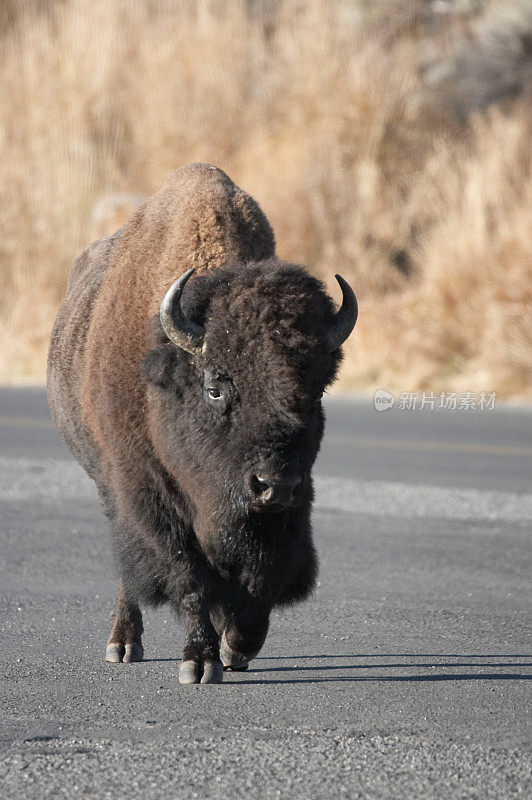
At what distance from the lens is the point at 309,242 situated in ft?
77.2

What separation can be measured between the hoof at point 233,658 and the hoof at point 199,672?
17cm

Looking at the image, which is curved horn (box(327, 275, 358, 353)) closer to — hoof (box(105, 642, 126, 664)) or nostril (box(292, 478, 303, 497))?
nostril (box(292, 478, 303, 497))

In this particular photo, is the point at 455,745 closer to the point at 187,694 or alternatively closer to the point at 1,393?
the point at 187,694

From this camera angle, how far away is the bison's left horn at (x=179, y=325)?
5.05 m

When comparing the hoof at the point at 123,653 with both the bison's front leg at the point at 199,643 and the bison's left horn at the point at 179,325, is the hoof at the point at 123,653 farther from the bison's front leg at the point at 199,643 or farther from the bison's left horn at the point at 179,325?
the bison's left horn at the point at 179,325

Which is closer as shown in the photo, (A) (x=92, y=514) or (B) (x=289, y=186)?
(A) (x=92, y=514)

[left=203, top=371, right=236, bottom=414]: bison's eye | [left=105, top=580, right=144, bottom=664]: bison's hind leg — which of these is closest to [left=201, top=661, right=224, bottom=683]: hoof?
[left=105, top=580, right=144, bottom=664]: bison's hind leg

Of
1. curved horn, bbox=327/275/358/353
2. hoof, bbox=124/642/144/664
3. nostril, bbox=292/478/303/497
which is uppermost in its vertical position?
curved horn, bbox=327/275/358/353

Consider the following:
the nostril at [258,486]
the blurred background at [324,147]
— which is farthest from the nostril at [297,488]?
the blurred background at [324,147]

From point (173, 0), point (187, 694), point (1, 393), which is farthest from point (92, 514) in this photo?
point (173, 0)

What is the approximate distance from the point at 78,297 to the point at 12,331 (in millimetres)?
18531

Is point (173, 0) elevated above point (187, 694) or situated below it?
below

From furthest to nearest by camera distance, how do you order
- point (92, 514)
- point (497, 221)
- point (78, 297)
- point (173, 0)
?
1. point (173, 0)
2. point (497, 221)
3. point (92, 514)
4. point (78, 297)

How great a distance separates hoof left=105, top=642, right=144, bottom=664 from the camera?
5570 mm
